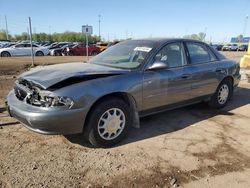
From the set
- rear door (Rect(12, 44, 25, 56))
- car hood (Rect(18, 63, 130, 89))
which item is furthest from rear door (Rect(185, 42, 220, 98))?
rear door (Rect(12, 44, 25, 56))

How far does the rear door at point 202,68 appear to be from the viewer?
15.9 feet

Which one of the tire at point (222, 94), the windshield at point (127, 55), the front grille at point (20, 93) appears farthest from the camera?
the tire at point (222, 94)

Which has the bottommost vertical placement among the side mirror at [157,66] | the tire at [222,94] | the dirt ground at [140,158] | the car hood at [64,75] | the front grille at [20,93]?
the dirt ground at [140,158]

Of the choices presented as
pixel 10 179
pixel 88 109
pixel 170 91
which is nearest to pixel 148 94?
pixel 170 91

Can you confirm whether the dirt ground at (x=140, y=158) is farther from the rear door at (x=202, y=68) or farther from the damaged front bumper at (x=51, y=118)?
the rear door at (x=202, y=68)

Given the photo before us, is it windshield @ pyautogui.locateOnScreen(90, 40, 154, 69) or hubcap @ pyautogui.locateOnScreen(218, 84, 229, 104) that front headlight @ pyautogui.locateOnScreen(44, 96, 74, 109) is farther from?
hubcap @ pyautogui.locateOnScreen(218, 84, 229, 104)

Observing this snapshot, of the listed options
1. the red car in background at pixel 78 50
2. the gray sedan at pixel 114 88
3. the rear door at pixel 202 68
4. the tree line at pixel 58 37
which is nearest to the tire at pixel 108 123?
the gray sedan at pixel 114 88

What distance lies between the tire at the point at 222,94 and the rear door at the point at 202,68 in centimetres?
24

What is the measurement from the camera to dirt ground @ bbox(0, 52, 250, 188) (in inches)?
116

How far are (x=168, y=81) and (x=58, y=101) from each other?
193 cm

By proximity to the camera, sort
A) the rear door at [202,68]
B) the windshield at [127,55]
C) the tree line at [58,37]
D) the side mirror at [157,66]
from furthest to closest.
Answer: the tree line at [58,37] → the rear door at [202,68] → the windshield at [127,55] → the side mirror at [157,66]

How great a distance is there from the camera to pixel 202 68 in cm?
500

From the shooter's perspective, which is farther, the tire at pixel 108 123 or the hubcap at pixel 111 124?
the hubcap at pixel 111 124

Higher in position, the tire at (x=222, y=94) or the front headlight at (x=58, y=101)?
the front headlight at (x=58, y=101)
